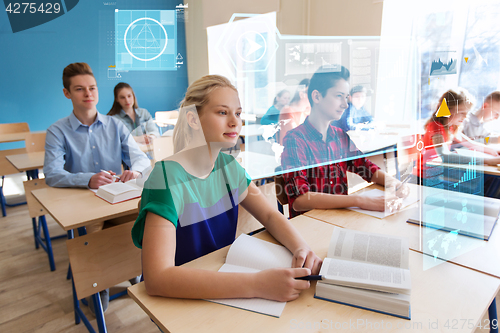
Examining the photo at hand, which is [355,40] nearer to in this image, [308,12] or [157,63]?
[308,12]

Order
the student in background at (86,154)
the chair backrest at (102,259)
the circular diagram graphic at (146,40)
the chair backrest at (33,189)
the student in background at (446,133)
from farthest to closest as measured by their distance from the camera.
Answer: the chair backrest at (33,189) < the student in background at (86,154) < the chair backrest at (102,259) < the student in background at (446,133) < the circular diagram graphic at (146,40)

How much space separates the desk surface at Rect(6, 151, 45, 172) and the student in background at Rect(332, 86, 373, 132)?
1.77m

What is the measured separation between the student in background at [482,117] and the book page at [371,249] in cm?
59

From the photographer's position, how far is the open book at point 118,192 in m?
1.17

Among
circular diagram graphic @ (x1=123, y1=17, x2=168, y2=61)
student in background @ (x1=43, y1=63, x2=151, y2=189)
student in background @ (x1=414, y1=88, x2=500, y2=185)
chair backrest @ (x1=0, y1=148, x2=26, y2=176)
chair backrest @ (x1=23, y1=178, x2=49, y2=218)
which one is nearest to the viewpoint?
circular diagram graphic @ (x1=123, y1=17, x2=168, y2=61)

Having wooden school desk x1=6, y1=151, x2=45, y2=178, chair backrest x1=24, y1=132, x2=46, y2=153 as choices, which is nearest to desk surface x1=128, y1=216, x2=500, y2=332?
wooden school desk x1=6, y1=151, x2=45, y2=178

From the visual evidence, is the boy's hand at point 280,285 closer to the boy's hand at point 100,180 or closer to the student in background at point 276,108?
the student in background at point 276,108

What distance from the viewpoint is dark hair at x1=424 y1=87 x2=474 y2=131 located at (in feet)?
3.16

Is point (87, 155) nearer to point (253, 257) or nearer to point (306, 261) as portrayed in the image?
point (253, 257)

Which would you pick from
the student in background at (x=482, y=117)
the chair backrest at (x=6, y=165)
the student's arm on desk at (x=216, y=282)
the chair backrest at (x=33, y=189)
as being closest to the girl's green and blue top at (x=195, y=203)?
the student's arm on desk at (x=216, y=282)

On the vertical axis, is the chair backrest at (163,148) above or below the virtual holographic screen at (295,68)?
below

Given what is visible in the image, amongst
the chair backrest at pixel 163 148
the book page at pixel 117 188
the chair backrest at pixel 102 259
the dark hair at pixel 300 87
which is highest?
the dark hair at pixel 300 87

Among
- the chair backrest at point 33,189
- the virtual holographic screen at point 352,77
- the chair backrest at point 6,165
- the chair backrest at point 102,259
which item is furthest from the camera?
the chair backrest at point 6,165

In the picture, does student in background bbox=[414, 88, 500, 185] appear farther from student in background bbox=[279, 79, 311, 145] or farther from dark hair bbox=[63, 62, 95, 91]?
dark hair bbox=[63, 62, 95, 91]
